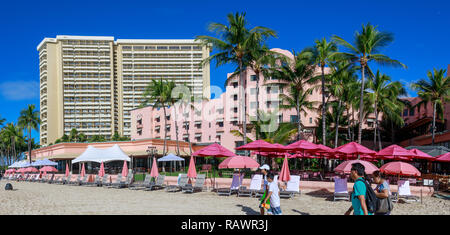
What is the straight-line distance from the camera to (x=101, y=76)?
9812 cm

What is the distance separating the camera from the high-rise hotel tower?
95.4m

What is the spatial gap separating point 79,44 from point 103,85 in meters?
11.8

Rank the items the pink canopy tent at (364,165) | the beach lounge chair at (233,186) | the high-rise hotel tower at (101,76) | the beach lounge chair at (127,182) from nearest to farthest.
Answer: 1. the pink canopy tent at (364,165)
2. the beach lounge chair at (233,186)
3. the beach lounge chair at (127,182)
4. the high-rise hotel tower at (101,76)

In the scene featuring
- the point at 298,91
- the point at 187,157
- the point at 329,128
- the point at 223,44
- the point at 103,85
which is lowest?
the point at 187,157

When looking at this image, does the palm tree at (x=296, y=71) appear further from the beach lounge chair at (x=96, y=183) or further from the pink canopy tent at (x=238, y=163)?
the pink canopy tent at (x=238, y=163)

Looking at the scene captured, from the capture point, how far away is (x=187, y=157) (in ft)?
158

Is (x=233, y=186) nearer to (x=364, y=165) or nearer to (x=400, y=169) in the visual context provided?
(x=364, y=165)

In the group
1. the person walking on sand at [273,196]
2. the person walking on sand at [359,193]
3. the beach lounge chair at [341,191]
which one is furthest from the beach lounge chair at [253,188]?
the person walking on sand at [359,193]

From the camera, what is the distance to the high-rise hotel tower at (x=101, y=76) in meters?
95.4

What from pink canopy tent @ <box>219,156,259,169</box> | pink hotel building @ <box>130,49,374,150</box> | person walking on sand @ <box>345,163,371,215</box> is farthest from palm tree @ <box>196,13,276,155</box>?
person walking on sand @ <box>345,163,371,215</box>

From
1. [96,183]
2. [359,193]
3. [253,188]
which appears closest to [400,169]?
[253,188]
